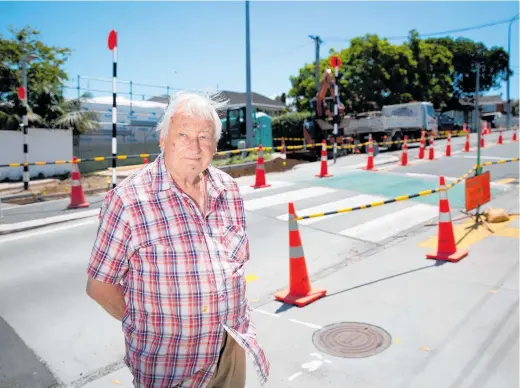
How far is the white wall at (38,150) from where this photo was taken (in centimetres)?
1529

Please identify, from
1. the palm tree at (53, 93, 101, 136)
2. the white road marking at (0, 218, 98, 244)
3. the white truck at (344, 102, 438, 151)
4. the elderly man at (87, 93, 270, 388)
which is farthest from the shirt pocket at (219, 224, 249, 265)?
the white truck at (344, 102, 438, 151)

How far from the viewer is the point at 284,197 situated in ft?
34.9

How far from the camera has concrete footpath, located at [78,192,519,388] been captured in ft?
11.5

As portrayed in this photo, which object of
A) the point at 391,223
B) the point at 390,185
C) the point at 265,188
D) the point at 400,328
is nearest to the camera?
the point at 400,328

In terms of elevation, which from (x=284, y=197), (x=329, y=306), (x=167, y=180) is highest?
(x=167, y=180)

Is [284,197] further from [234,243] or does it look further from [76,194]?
[234,243]

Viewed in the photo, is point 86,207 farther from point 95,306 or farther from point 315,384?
point 315,384

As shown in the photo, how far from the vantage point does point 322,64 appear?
40.1 meters

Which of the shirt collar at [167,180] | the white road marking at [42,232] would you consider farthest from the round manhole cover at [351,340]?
the white road marking at [42,232]

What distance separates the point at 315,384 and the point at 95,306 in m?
2.61

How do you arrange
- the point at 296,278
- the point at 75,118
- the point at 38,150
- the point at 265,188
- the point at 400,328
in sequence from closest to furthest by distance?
1. the point at 400,328
2. the point at 296,278
3. the point at 265,188
4. the point at 38,150
5. the point at 75,118

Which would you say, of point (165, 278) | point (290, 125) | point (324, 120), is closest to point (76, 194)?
point (165, 278)

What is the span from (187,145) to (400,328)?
2993mm

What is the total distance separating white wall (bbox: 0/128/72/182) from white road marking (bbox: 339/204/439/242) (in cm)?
1189
